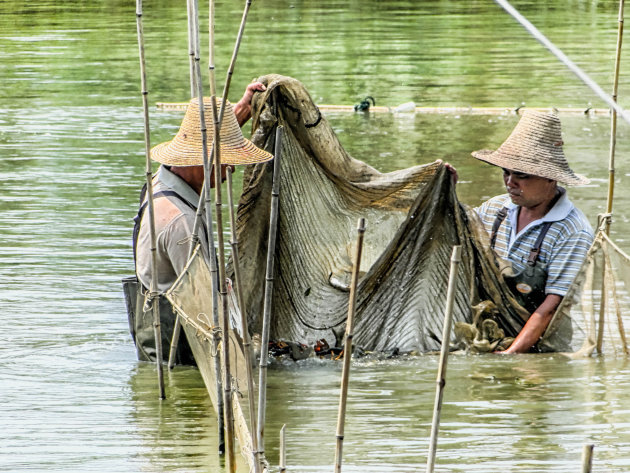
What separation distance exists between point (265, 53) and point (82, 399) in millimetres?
11456

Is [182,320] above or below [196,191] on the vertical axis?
below

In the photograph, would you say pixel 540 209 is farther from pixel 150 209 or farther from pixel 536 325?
pixel 150 209

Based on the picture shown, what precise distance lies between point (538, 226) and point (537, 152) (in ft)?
1.03

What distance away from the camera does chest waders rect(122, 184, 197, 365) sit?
4.78 meters

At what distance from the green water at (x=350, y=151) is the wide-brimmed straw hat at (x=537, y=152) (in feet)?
2.61

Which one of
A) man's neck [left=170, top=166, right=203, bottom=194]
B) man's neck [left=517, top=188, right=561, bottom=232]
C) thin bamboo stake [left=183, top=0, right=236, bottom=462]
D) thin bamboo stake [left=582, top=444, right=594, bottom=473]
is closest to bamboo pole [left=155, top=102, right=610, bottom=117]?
man's neck [left=517, top=188, right=561, bottom=232]

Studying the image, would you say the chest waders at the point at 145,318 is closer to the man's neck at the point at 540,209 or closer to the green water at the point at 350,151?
the green water at the point at 350,151

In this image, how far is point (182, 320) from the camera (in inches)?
168

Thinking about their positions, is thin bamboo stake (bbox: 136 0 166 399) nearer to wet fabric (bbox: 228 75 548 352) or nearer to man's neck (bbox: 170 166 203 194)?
man's neck (bbox: 170 166 203 194)

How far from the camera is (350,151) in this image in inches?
392

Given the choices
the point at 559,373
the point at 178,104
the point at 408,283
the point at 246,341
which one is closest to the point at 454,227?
the point at 408,283

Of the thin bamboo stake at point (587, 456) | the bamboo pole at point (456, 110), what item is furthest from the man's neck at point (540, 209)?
the bamboo pole at point (456, 110)

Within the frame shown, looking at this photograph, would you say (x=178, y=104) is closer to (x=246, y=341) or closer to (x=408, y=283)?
(x=408, y=283)

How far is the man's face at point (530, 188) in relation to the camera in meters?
4.98
